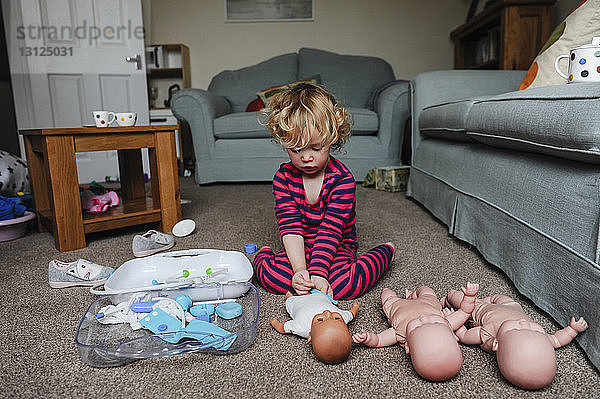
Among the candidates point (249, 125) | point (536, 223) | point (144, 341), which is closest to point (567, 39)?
point (536, 223)

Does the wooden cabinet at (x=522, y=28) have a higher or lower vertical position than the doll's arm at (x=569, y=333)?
higher

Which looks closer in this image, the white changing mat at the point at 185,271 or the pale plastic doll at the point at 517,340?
the pale plastic doll at the point at 517,340

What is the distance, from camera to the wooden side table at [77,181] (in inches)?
60.7

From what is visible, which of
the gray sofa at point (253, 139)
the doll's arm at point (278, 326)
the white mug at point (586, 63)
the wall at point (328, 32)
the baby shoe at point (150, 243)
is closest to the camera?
the doll's arm at point (278, 326)

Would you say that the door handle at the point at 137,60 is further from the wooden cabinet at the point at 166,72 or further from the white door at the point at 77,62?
the wooden cabinet at the point at 166,72

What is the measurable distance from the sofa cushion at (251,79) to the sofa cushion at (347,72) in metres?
0.10

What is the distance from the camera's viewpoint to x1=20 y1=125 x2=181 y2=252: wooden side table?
5.06ft

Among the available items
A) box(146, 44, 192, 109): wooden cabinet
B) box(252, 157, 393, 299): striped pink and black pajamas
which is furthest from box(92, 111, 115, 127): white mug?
Result: box(146, 44, 192, 109): wooden cabinet

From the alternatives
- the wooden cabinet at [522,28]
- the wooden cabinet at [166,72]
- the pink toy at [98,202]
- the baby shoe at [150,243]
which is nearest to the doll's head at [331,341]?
the baby shoe at [150,243]

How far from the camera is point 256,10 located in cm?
402

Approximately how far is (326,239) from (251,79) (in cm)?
275

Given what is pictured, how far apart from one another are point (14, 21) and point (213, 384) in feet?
11.2

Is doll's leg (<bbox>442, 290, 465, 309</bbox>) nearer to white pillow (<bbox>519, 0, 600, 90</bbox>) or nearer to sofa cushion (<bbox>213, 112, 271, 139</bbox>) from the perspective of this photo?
white pillow (<bbox>519, 0, 600, 90</bbox>)

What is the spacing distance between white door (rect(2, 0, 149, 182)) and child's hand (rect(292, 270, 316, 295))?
109 inches
